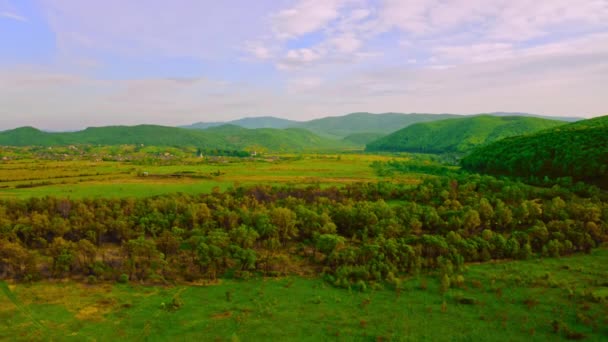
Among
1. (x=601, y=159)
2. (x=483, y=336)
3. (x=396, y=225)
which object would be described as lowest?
(x=483, y=336)

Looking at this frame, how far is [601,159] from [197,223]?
89674mm

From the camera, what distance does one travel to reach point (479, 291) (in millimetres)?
37531

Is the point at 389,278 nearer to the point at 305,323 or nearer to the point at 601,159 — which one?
the point at 305,323

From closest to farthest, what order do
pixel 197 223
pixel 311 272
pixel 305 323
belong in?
pixel 305 323 → pixel 311 272 → pixel 197 223

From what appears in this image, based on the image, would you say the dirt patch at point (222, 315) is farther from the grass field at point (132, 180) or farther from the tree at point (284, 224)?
the grass field at point (132, 180)

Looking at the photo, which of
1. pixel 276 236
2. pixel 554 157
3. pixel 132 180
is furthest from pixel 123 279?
pixel 554 157

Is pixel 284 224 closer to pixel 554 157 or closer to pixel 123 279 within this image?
pixel 123 279

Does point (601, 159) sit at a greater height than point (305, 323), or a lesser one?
greater

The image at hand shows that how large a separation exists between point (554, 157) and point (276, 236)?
8642cm

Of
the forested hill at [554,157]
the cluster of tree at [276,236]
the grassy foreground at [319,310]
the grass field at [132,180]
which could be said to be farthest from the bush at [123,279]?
the forested hill at [554,157]

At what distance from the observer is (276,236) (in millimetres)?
50562

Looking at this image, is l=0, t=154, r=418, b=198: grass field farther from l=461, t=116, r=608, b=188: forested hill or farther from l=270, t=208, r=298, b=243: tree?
l=270, t=208, r=298, b=243: tree

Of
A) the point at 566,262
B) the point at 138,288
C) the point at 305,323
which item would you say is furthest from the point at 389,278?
the point at 138,288

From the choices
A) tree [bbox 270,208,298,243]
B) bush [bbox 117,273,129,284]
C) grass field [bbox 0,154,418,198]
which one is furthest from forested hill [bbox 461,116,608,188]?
bush [bbox 117,273,129,284]
